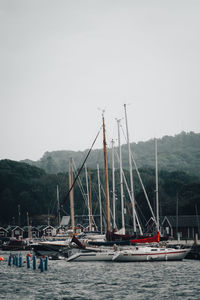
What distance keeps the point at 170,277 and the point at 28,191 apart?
13078 centimetres

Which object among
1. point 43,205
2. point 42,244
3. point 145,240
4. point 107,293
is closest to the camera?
point 107,293

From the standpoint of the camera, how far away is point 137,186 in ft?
589

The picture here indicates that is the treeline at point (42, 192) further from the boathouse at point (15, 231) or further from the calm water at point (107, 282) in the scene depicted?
the calm water at point (107, 282)

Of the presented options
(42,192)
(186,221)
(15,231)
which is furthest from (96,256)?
(42,192)

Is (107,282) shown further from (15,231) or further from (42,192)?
(42,192)

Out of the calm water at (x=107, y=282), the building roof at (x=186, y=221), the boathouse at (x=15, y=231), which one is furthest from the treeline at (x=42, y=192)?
the calm water at (x=107, y=282)

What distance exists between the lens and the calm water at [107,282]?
34.5m

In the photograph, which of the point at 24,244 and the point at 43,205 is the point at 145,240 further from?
the point at 43,205

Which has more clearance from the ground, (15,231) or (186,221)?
(186,221)

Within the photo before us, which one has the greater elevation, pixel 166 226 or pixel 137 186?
pixel 137 186

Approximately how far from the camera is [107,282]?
4147cm

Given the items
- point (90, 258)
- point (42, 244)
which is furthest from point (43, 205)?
point (90, 258)

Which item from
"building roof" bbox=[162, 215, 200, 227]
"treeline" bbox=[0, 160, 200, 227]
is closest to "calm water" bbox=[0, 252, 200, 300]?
"building roof" bbox=[162, 215, 200, 227]

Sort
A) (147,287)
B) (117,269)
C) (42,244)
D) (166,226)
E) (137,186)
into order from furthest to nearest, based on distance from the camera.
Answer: (137,186), (166,226), (42,244), (117,269), (147,287)
